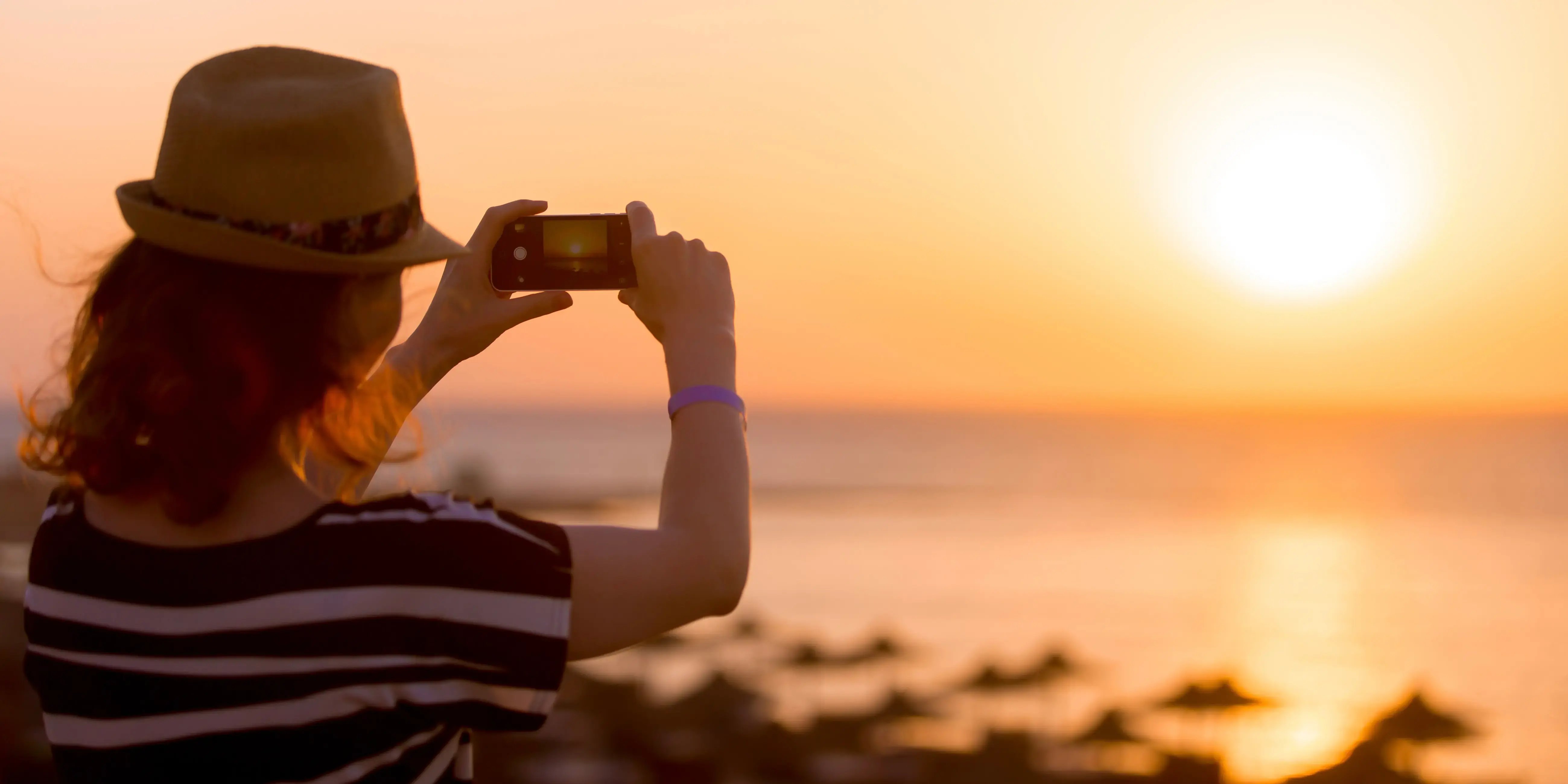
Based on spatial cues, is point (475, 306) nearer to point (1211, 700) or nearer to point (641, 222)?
point (641, 222)

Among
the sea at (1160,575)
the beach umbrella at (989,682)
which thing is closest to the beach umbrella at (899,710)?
the sea at (1160,575)

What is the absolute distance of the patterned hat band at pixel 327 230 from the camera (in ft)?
3.97

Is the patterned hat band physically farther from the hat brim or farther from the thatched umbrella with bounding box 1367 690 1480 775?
the thatched umbrella with bounding box 1367 690 1480 775

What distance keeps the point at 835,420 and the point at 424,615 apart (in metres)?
123

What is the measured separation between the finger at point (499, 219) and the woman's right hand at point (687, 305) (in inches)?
8.2

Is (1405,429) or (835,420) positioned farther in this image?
(835,420)

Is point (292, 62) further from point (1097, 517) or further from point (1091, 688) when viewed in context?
point (1097, 517)

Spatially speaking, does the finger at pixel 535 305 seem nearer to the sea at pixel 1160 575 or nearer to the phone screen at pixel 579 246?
the phone screen at pixel 579 246

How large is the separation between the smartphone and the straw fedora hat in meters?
0.31

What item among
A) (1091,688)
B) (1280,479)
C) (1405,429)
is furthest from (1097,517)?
(1405,429)

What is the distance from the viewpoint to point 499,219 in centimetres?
168

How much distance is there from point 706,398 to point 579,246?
368mm

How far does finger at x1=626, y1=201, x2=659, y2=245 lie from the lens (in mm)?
1493

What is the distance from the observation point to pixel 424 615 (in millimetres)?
1187
